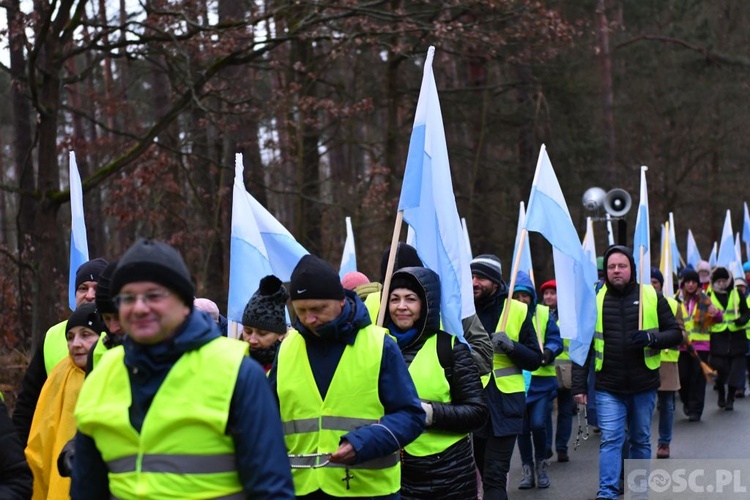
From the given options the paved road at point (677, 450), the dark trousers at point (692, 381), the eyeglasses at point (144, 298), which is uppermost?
the eyeglasses at point (144, 298)

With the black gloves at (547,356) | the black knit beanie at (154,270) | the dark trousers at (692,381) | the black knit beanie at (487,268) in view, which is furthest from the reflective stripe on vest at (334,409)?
the dark trousers at (692,381)

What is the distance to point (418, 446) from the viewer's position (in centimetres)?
→ 571

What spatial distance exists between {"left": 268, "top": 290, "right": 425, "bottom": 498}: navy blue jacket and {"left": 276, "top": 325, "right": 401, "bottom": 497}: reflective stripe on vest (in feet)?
0.08

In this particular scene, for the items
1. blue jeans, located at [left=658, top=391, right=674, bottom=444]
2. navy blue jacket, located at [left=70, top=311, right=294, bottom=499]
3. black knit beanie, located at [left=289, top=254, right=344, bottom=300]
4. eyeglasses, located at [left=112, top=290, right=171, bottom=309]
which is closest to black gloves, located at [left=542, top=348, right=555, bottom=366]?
blue jeans, located at [left=658, top=391, right=674, bottom=444]

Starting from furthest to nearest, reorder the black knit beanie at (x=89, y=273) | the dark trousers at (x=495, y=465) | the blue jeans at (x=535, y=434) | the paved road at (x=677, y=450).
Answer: the blue jeans at (x=535, y=434) < the paved road at (x=677, y=450) < the dark trousers at (x=495, y=465) < the black knit beanie at (x=89, y=273)

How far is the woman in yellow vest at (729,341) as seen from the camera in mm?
16609

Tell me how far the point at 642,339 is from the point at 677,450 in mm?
3691

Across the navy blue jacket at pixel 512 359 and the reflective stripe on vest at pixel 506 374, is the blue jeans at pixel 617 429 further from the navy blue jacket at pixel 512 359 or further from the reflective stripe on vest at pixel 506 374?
the reflective stripe on vest at pixel 506 374

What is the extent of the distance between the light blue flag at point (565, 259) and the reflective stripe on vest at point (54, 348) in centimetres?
411

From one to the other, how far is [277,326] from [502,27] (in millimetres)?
16336

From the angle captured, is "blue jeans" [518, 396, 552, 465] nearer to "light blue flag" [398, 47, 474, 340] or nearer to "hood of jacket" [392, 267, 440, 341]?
"light blue flag" [398, 47, 474, 340]

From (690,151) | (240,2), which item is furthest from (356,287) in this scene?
(690,151)

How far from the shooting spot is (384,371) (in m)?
4.67

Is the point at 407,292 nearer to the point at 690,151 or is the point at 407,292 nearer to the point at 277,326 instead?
the point at 277,326
